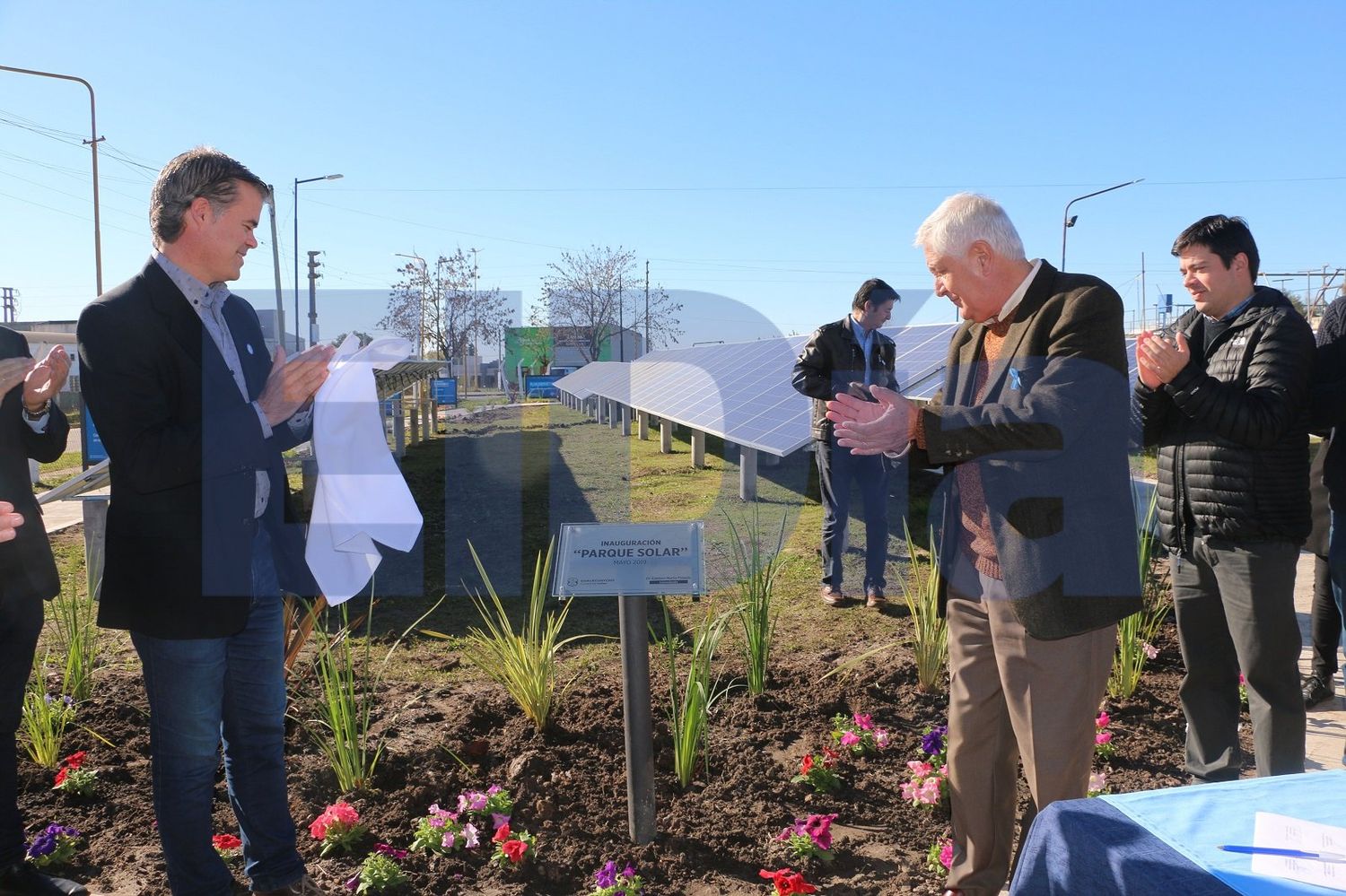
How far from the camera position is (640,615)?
2.49 metres

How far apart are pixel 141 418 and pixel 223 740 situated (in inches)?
33.1

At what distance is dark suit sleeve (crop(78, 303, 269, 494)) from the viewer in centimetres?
193

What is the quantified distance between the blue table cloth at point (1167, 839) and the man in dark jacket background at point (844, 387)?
3631 mm

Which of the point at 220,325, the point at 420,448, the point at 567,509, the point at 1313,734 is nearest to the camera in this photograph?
the point at 220,325

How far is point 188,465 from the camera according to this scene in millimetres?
1979

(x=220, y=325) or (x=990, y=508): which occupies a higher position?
(x=220, y=325)

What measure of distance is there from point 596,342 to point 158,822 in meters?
40.1

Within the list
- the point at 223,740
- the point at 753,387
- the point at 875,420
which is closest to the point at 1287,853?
the point at 875,420

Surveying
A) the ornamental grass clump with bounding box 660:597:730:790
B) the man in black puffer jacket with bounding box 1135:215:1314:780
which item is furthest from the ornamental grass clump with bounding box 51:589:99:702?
the man in black puffer jacket with bounding box 1135:215:1314:780

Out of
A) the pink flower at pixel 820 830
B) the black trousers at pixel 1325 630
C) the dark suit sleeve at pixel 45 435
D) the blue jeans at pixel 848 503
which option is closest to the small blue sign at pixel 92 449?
the dark suit sleeve at pixel 45 435

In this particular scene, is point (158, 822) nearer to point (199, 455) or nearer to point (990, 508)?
point (199, 455)

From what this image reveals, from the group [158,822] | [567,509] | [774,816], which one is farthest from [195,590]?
[567,509]

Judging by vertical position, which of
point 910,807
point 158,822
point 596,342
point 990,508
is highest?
point 596,342

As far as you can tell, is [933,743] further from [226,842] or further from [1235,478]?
[226,842]
